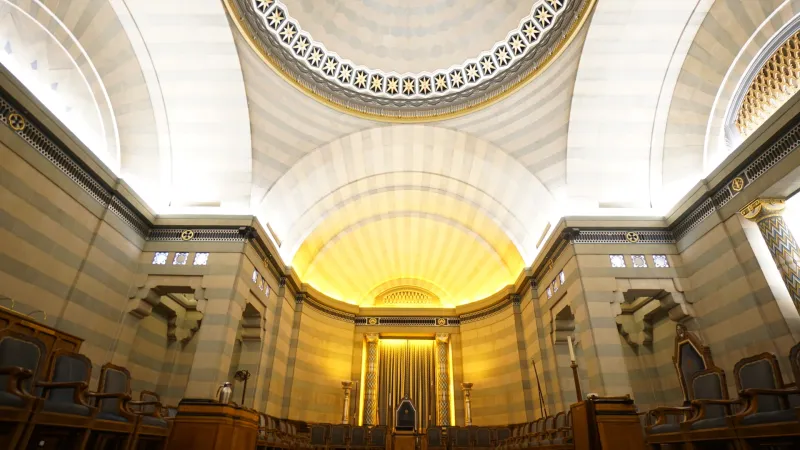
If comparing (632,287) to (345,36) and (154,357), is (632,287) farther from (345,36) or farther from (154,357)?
(154,357)

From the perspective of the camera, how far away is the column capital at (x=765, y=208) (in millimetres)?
7297

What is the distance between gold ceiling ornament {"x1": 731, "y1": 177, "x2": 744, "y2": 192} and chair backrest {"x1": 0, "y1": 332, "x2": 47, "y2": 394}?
36.8ft

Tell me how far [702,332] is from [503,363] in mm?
6760

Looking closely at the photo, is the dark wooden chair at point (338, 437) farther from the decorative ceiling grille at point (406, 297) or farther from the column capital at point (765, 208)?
the column capital at point (765, 208)

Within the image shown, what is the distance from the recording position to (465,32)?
11.3 meters

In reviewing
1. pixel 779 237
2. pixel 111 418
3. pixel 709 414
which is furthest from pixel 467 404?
pixel 111 418

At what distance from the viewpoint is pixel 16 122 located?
6613 mm

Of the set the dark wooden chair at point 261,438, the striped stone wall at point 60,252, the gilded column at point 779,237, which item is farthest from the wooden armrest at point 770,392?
the striped stone wall at point 60,252

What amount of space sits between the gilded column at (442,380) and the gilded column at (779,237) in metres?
11.0

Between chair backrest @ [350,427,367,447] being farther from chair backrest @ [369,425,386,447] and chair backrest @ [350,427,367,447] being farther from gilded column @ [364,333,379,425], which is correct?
gilded column @ [364,333,379,425]

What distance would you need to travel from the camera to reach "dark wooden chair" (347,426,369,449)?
10.8m

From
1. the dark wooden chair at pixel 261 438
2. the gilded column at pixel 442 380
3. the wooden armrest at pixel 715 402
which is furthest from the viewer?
the gilded column at pixel 442 380

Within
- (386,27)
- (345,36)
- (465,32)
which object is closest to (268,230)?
(345,36)

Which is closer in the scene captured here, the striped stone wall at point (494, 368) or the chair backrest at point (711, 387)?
the chair backrest at point (711, 387)
